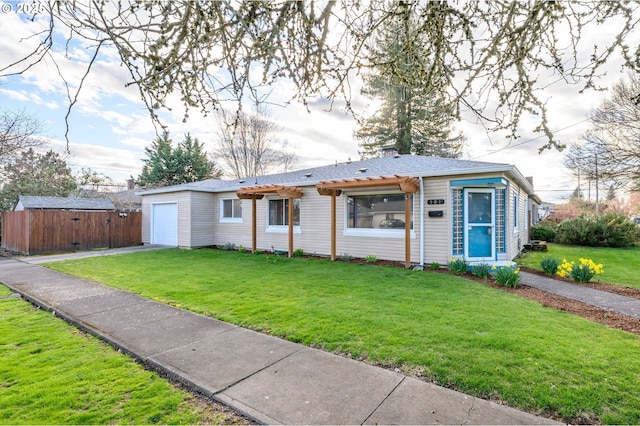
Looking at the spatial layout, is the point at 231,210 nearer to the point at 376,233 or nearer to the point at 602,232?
the point at 376,233

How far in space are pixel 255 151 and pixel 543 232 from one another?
65.5ft

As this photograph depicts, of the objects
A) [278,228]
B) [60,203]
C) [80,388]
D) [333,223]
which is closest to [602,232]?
[333,223]

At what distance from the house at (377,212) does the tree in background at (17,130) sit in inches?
275

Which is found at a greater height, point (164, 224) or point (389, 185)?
point (389, 185)

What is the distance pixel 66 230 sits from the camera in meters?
14.0

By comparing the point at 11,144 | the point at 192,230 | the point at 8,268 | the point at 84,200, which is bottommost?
the point at 8,268

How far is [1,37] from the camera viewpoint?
2371 mm

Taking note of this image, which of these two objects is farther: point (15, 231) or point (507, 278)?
point (15, 231)

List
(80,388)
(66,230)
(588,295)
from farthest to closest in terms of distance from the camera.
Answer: (66,230) → (588,295) → (80,388)

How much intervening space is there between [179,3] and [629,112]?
63.6 feet

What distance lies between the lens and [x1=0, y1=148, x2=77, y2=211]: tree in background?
16.9 meters

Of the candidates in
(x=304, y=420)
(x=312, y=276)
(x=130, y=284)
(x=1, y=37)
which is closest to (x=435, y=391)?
(x=304, y=420)

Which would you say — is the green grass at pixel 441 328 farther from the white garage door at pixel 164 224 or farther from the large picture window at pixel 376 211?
the white garage door at pixel 164 224

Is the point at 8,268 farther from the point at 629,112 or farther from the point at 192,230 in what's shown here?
the point at 629,112
